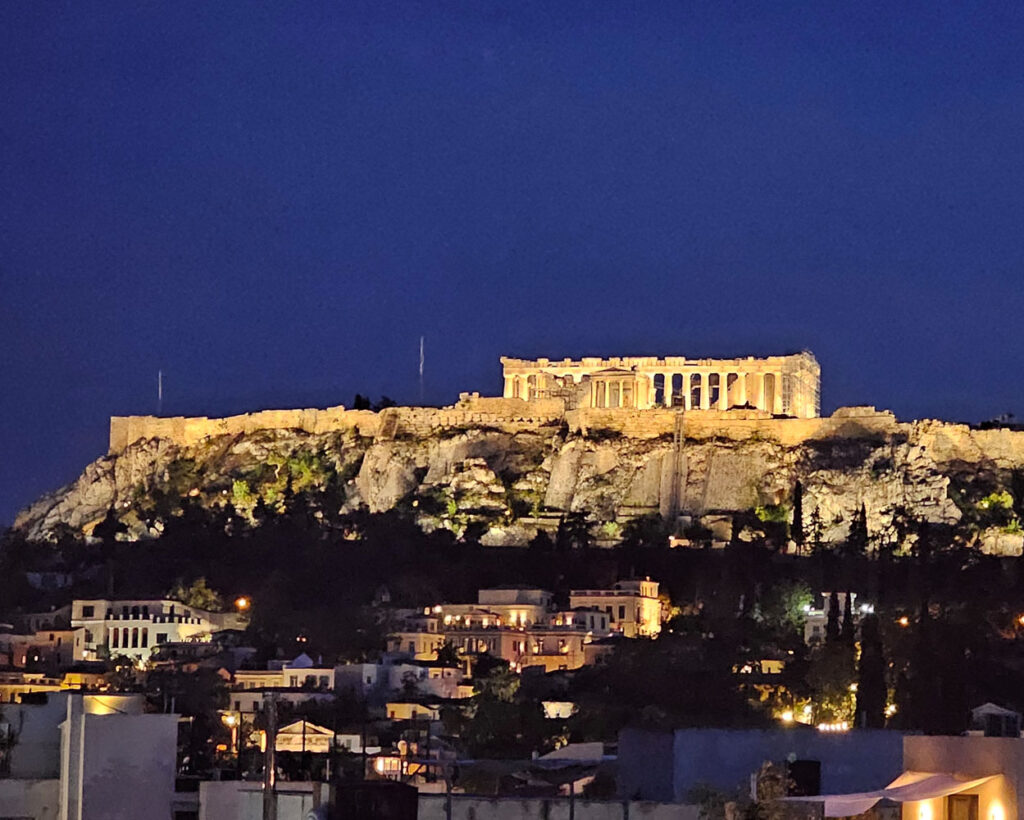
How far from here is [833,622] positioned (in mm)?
71375

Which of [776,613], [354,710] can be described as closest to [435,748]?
[354,710]

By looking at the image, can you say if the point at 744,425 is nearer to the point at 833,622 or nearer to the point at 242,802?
the point at 833,622

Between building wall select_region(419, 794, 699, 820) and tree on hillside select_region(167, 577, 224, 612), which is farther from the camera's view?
tree on hillside select_region(167, 577, 224, 612)

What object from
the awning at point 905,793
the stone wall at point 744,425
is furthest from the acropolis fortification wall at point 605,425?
the awning at point 905,793

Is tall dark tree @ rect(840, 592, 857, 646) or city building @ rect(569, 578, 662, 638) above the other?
city building @ rect(569, 578, 662, 638)

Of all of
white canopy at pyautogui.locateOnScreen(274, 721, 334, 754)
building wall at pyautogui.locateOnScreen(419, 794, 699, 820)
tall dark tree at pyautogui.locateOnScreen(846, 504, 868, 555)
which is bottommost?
building wall at pyautogui.locateOnScreen(419, 794, 699, 820)

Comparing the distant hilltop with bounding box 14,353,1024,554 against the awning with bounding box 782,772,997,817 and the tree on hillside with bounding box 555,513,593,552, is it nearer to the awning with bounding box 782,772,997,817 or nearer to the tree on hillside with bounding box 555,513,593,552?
the tree on hillside with bounding box 555,513,593,552

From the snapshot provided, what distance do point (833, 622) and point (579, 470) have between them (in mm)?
25083

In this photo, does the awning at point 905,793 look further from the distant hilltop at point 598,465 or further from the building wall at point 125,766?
the distant hilltop at point 598,465

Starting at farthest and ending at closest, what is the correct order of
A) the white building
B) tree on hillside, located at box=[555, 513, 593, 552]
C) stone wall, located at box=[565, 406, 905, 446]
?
stone wall, located at box=[565, 406, 905, 446] < tree on hillside, located at box=[555, 513, 593, 552] < the white building

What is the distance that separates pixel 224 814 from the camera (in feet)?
113

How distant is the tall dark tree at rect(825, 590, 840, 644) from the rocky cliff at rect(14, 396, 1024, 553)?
45.5 feet

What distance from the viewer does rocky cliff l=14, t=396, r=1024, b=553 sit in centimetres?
9125

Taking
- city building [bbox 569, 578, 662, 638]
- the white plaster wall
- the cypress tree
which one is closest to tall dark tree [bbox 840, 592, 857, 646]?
the cypress tree
